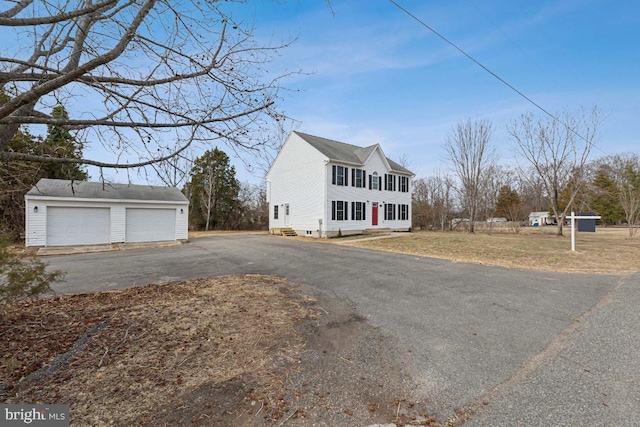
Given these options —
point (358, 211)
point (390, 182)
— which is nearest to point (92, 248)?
point (358, 211)

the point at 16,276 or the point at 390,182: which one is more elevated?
the point at 390,182

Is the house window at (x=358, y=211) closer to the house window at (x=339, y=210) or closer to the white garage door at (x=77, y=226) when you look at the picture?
the house window at (x=339, y=210)

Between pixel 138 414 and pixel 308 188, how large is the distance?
17663mm

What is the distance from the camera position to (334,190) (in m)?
18.7

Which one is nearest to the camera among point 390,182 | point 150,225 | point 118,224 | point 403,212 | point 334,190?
point 118,224

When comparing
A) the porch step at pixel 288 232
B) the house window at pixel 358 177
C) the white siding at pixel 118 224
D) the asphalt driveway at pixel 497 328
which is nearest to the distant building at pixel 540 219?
the house window at pixel 358 177

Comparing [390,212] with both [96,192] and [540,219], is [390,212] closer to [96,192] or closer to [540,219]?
[96,192]

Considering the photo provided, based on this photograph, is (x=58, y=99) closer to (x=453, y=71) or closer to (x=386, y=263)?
(x=386, y=263)

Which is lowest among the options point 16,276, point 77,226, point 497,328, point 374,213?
point 497,328

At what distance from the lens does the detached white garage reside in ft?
42.9

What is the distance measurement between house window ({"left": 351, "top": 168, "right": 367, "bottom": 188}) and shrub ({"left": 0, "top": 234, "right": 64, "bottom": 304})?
17609 millimetres

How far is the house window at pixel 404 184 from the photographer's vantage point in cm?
2381

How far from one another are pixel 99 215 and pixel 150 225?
2.40m

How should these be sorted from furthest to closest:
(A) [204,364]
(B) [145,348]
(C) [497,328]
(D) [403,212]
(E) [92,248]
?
(D) [403,212], (E) [92,248], (C) [497,328], (B) [145,348], (A) [204,364]
